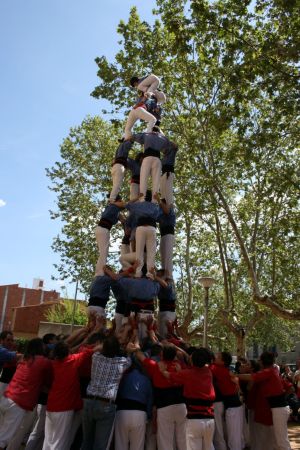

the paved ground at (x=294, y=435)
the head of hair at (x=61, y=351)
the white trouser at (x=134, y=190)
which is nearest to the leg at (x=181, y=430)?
the head of hair at (x=61, y=351)

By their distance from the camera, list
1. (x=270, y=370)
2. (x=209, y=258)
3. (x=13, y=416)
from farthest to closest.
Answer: (x=209, y=258), (x=270, y=370), (x=13, y=416)

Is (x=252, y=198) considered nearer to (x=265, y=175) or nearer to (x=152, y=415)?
(x=265, y=175)

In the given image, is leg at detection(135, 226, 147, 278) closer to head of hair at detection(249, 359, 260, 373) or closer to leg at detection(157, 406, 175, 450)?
head of hair at detection(249, 359, 260, 373)

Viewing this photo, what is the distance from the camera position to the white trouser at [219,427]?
7.46 meters

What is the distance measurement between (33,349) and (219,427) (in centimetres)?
349

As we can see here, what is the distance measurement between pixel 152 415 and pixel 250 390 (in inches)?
93.1

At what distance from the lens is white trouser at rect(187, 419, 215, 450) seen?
5641mm

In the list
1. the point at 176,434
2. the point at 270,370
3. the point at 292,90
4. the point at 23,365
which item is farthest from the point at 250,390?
the point at 292,90

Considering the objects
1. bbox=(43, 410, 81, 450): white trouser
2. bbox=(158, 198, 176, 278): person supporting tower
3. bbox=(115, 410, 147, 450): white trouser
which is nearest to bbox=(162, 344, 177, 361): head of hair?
bbox=(115, 410, 147, 450): white trouser

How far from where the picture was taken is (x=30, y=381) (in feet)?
20.1

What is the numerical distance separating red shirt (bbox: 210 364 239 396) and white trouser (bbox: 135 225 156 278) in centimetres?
249

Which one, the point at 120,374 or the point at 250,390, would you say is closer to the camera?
the point at 120,374

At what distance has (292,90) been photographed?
12.4m

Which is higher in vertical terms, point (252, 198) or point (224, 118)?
point (252, 198)
